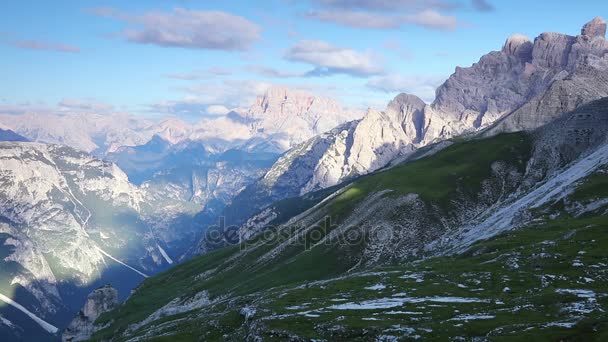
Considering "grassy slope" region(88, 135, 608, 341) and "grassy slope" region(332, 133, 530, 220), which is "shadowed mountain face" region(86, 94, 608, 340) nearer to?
"grassy slope" region(88, 135, 608, 341)

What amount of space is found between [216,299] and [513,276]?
87.8m

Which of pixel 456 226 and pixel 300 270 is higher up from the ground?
pixel 456 226

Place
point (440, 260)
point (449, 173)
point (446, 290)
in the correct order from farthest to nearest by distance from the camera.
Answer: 1. point (449, 173)
2. point (440, 260)
3. point (446, 290)

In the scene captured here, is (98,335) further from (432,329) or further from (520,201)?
(432,329)

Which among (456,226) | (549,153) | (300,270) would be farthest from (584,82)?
(300,270)

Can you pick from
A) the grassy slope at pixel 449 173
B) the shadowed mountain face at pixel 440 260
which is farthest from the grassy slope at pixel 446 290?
the grassy slope at pixel 449 173

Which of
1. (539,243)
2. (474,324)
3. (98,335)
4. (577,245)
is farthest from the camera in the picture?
(98,335)

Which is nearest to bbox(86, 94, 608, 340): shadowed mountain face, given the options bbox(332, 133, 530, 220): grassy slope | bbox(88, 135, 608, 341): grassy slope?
bbox(88, 135, 608, 341): grassy slope

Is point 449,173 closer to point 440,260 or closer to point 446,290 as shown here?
point 440,260

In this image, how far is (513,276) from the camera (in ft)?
215

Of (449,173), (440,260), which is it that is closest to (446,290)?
(440,260)

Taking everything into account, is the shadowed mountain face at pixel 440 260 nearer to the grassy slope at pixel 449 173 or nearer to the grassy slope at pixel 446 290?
the grassy slope at pixel 446 290

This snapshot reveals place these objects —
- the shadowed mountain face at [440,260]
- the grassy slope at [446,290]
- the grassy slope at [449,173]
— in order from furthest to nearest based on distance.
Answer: the grassy slope at [449,173]
the shadowed mountain face at [440,260]
the grassy slope at [446,290]

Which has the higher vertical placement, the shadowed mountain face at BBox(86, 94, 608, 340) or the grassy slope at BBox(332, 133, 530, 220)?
the grassy slope at BBox(332, 133, 530, 220)
